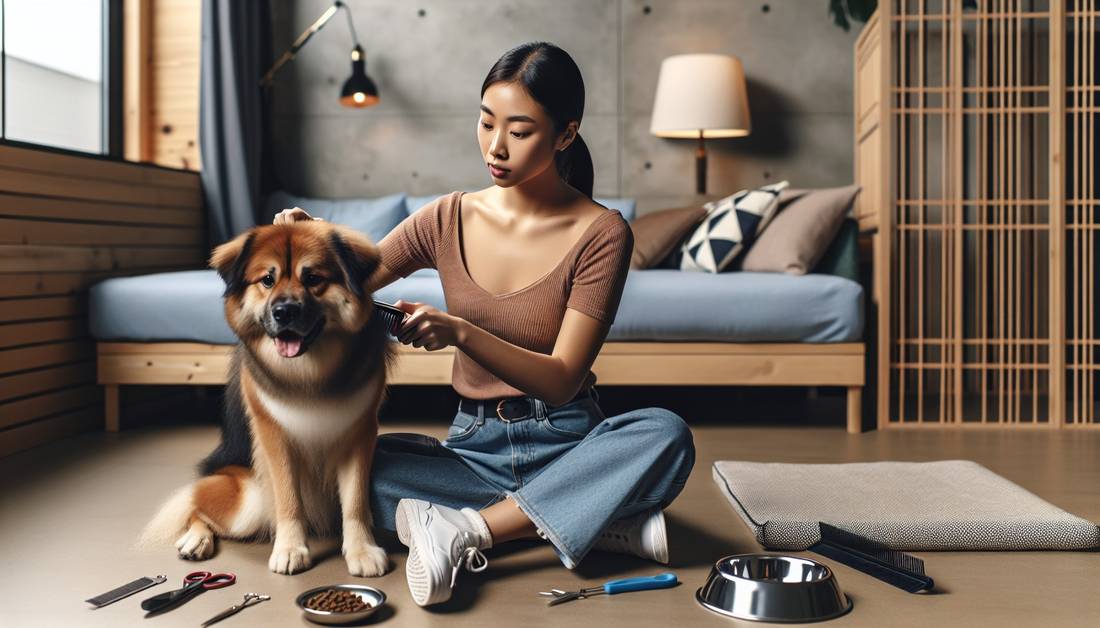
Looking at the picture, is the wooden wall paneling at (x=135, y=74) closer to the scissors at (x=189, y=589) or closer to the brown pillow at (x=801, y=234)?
the brown pillow at (x=801, y=234)

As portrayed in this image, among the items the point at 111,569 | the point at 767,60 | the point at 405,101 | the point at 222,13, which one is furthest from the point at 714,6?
the point at 111,569

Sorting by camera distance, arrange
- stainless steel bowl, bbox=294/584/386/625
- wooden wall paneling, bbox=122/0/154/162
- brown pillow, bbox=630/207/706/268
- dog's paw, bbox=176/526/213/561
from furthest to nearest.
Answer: wooden wall paneling, bbox=122/0/154/162 < brown pillow, bbox=630/207/706/268 < dog's paw, bbox=176/526/213/561 < stainless steel bowl, bbox=294/584/386/625

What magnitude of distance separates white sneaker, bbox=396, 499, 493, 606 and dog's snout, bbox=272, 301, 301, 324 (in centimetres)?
41

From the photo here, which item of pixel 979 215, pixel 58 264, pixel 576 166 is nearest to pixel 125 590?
pixel 576 166

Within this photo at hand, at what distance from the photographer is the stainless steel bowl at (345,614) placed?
149 cm

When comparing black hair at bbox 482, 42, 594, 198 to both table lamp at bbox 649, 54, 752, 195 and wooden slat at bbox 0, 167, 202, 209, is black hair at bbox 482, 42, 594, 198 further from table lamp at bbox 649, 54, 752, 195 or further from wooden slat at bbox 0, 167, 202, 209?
table lamp at bbox 649, 54, 752, 195

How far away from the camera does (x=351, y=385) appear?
1.73 meters

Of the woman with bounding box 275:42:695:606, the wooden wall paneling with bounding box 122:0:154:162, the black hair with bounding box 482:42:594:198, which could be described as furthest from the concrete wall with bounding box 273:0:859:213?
the black hair with bounding box 482:42:594:198

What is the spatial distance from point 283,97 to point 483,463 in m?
3.05

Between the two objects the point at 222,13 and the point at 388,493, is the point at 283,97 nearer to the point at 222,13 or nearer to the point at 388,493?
the point at 222,13

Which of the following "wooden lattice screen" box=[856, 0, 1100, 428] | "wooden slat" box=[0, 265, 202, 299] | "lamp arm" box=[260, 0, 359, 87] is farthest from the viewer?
"lamp arm" box=[260, 0, 359, 87]

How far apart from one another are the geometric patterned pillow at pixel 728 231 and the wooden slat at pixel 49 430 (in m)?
2.16

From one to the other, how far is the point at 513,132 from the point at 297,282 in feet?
1.49

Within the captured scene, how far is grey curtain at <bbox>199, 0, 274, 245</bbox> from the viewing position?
3939 millimetres
